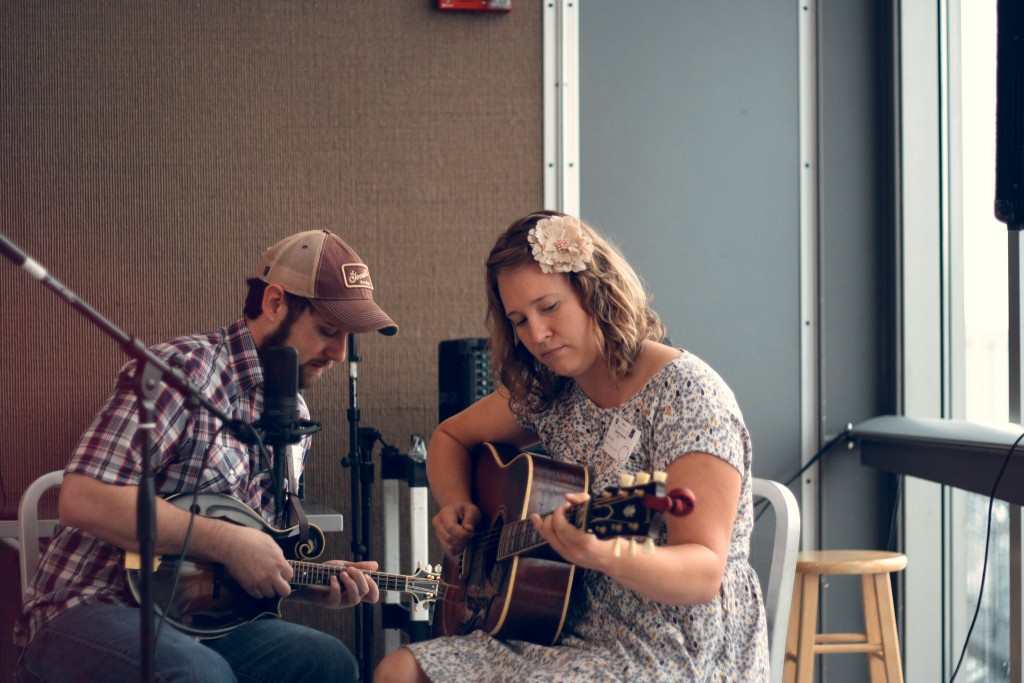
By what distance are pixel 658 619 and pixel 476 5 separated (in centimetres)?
206

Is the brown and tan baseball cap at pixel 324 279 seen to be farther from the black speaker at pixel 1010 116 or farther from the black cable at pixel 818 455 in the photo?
the black cable at pixel 818 455

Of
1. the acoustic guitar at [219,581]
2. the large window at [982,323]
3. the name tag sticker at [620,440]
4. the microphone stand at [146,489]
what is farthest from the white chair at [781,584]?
the microphone stand at [146,489]

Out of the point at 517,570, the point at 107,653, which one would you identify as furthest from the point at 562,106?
the point at 107,653

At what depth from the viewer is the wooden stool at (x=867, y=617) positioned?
8.05ft

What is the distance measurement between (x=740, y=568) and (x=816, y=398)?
5.11ft

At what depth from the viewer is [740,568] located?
1.72 meters

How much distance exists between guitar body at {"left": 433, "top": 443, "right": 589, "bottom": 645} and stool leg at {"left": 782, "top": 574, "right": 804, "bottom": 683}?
1.00m

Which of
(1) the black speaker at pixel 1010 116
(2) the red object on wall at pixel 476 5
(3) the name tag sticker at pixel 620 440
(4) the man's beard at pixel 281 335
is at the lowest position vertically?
(3) the name tag sticker at pixel 620 440

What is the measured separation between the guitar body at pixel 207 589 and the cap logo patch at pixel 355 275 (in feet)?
1.69

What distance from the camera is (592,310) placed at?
182cm

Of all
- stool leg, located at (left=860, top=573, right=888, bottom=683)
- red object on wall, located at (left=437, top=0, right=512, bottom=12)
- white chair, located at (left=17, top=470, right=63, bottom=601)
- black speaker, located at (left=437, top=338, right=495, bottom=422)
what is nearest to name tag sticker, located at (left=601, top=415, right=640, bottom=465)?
black speaker, located at (left=437, top=338, right=495, bottom=422)

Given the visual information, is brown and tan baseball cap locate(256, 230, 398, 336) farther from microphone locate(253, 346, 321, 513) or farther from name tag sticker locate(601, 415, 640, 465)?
name tag sticker locate(601, 415, 640, 465)

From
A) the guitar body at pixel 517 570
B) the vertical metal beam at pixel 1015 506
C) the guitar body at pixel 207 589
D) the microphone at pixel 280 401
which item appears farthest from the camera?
the vertical metal beam at pixel 1015 506

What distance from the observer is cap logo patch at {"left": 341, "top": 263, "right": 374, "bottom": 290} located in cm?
212
